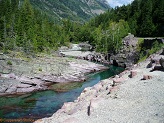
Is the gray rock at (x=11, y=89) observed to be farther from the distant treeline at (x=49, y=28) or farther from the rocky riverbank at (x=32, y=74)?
the distant treeline at (x=49, y=28)

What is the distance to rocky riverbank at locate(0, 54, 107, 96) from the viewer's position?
53.0 m

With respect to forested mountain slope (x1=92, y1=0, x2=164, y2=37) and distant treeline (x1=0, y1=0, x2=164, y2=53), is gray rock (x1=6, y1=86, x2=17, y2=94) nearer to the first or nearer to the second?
distant treeline (x1=0, y1=0, x2=164, y2=53)

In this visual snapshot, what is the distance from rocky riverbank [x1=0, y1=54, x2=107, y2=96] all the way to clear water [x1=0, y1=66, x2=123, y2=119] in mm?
2782

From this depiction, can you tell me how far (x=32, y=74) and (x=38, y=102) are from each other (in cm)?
1462

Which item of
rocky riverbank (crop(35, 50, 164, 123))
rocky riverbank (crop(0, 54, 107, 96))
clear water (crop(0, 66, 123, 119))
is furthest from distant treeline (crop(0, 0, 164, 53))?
rocky riverbank (crop(35, 50, 164, 123))

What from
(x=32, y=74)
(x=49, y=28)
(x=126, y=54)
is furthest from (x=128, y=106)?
(x=49, y=28)

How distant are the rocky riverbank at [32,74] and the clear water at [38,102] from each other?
2.78m

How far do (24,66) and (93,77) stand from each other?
19.5 meters

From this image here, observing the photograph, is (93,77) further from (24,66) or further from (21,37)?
(21,37)

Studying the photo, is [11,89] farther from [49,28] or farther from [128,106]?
[49,28]

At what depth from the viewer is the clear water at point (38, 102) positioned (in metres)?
39.6

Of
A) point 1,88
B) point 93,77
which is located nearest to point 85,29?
point 93,77

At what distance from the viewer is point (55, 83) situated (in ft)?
200

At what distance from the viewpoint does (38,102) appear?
4662 centimetres
